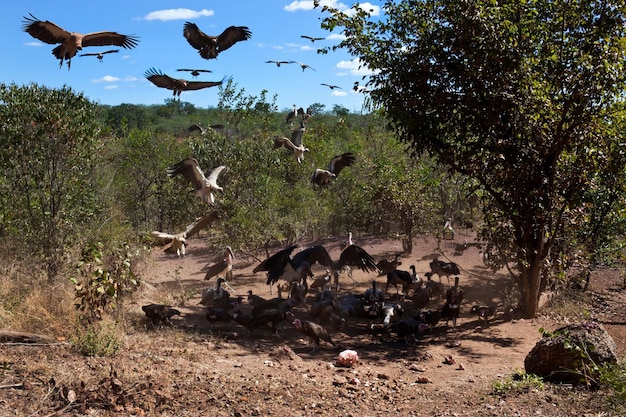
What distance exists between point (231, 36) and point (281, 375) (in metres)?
8.04

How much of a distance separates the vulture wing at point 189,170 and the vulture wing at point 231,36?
2726 mm

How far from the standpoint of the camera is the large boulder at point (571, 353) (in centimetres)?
730

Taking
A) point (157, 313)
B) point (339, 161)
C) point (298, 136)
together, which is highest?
point (298, 136)

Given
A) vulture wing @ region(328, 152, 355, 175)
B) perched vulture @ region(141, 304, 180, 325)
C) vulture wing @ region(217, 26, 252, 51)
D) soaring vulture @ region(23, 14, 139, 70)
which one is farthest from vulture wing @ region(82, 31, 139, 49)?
vulture wing @ region(328, 152, 355, 175)

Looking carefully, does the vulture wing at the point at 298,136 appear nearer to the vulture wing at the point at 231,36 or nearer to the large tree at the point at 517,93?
the vulture wing at the point at 231,36

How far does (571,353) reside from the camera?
7.37 metres

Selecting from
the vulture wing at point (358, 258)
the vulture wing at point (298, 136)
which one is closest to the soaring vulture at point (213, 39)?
A: the vulture wing at point (358, 258)

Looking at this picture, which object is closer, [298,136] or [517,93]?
[517,93]

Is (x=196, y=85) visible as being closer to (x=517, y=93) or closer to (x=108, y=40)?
(x=108, y=40)

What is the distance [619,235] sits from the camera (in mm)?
13492

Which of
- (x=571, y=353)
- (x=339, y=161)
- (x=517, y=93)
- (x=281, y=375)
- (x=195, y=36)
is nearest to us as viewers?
(x=571, y=353)

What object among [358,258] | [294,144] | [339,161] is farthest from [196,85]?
[294,144]

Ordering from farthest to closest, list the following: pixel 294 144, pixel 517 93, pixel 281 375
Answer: pixel 294 144
pixel 517 93
pixel 281 375

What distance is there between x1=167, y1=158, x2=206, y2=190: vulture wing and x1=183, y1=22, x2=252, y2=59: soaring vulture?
7.88ft
